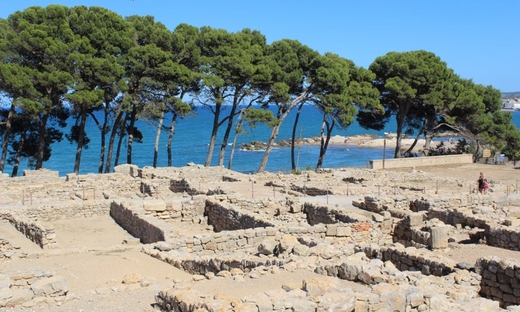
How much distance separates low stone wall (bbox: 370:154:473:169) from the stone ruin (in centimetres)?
889

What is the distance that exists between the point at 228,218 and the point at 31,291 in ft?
29.8

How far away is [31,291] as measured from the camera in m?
9.44

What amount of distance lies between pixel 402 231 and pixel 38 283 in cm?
943

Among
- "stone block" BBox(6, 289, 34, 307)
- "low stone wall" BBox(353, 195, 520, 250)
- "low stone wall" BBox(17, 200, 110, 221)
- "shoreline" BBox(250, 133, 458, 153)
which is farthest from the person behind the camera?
"shoreline" BBox(250, 133, 458, 153)

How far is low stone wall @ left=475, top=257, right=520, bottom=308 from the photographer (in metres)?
10.0

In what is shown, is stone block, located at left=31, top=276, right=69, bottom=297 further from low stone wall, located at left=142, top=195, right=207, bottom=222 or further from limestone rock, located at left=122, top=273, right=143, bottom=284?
low stone wall, located at left=142, top=195, right=207, bottom=222

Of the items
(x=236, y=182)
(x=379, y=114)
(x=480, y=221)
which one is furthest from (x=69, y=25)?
(x=480, y=221)

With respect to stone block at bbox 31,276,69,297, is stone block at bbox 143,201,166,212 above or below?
above

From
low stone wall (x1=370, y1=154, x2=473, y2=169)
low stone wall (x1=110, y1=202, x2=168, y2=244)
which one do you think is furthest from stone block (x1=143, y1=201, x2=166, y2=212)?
low stone wall (x1=370, y1=154, x2=473, y2=169)

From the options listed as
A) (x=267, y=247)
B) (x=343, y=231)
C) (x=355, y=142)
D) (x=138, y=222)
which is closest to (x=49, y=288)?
(x=267, y=247)

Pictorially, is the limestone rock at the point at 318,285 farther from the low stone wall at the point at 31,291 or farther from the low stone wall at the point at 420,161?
the low stone wall at the point at 420,161

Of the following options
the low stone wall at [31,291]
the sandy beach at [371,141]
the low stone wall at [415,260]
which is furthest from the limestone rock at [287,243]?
the sandy beach at [371,141]

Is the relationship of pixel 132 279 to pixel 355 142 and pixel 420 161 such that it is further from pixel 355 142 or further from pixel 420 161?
pixel 355 142

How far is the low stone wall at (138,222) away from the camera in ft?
52.0
